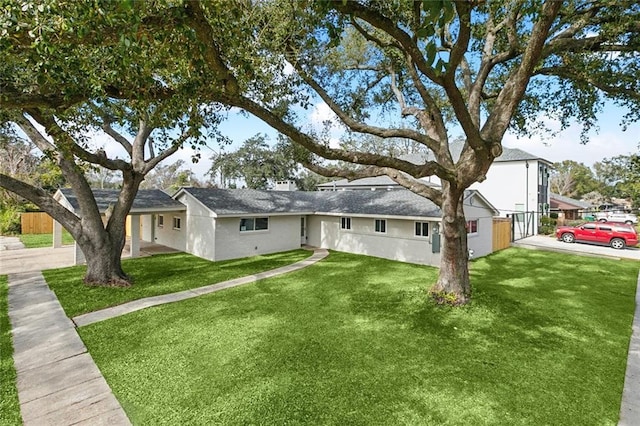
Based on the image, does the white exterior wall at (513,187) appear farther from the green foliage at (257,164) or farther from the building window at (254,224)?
the green foliage at (257,164)

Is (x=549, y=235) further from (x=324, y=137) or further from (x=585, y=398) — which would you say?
(x=585, y=398)

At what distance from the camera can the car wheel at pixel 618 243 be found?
62.2ft

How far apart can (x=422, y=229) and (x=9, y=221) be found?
2726cm

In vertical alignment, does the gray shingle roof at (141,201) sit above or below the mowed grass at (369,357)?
above

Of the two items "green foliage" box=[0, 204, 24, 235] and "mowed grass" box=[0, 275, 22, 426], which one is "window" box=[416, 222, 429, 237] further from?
"green foliage" box=[0, 204, 24, 235]

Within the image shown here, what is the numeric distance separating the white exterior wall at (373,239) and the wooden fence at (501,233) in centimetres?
645

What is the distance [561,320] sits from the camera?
7.82 m

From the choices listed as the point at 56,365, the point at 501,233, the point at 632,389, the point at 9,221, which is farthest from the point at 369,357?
the point at 9,221

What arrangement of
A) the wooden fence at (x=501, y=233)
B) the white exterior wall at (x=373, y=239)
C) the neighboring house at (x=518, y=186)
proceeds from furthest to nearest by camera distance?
the neighboring house at (x=518, y=186), the wooden fence at (x=501, y=233), the white exterior wall at (x=373, y=239)

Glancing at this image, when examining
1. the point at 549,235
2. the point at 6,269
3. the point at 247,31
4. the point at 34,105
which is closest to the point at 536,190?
the point at 549,235

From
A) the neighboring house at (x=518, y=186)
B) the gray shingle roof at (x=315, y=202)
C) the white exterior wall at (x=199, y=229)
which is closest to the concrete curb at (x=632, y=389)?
the gray shingle roof at (x=315, y=202)

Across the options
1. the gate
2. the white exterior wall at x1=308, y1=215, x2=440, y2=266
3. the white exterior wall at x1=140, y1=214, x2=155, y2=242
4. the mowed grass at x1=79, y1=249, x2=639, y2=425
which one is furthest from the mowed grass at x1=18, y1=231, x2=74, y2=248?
the gate

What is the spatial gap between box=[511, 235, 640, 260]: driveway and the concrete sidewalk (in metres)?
21.5

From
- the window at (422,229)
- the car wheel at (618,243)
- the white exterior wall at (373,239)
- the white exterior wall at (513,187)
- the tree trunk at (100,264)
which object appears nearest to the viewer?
the tree trunk at (100,264)
